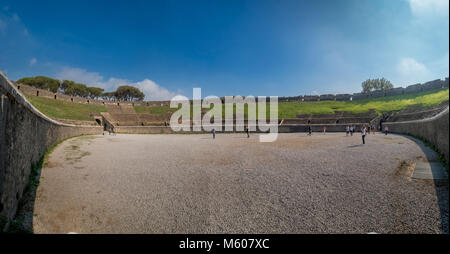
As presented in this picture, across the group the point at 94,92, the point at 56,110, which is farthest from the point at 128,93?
the point at 56,110

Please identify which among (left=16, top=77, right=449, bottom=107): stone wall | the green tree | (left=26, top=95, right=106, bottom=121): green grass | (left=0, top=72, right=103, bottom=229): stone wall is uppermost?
the green tree

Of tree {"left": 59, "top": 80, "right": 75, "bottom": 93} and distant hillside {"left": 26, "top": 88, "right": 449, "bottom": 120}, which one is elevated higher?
tree {"left": 59, "top": 80, "right": 75, "bottom": 93}

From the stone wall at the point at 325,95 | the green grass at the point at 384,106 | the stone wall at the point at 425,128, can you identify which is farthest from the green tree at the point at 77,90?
the stone wall at the point at 425,128

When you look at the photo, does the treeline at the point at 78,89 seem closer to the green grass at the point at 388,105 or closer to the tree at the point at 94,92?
the tree at the point at 94,92

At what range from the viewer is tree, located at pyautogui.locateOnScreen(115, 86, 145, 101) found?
8100cm

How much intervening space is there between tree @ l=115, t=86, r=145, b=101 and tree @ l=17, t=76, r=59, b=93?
2107 centimetres

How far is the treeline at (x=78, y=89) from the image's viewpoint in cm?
5822

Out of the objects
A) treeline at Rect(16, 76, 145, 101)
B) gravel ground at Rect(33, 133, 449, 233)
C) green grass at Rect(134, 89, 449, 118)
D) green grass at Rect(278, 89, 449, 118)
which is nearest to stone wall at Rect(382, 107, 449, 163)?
gravel ground at Rect(33, 133, 449, 233)

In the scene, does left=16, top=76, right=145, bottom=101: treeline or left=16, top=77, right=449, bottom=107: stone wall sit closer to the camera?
left=16, top=77, right=449, bottom=107: stone wall

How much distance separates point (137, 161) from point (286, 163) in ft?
23.6

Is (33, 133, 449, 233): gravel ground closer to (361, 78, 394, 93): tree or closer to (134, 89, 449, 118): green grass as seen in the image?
(134, 89, 449, 118): green grass
